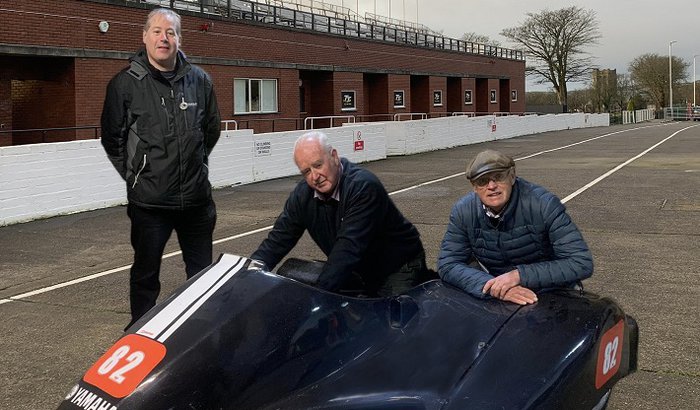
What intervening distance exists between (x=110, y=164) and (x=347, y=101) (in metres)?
20.0

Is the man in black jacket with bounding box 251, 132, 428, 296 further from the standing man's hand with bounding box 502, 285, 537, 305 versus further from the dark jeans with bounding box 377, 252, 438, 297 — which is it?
the standing man's hand with bounding box 502, 285, 537, 305

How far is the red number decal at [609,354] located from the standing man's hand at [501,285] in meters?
0.41

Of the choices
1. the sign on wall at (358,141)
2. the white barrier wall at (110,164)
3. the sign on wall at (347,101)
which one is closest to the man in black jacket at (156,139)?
the white barrier wall at (110,164)

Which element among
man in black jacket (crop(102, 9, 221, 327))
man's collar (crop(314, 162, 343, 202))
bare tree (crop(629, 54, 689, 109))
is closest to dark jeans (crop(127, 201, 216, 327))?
man in black jacket (crop(102, 9, 221, 327))

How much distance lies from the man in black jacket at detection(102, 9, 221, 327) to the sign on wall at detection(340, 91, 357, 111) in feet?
91.4

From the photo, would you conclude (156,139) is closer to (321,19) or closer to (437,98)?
(321,19)

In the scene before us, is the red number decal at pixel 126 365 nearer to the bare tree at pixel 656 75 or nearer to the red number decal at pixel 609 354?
the red number decal at pixel 609 354

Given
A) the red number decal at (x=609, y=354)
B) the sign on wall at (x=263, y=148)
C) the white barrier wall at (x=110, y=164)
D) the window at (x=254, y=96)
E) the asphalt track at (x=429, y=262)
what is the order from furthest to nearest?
1. the window at (x=254, y=96)
2. the sign on wall at (x=263, y=148)
3. the white barrier wall at (x=110, y=164)
4. the asphalt track at (x=429, y=262)
5. the red number decal at (x=609, y=354)

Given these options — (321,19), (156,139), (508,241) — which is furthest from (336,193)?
(321,19)

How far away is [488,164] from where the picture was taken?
3.18m

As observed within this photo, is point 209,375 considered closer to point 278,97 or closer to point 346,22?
point 278,97

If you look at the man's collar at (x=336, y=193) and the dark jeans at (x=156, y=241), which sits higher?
the man's collar at (x=336, y=193)

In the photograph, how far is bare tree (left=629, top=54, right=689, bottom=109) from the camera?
8619 centimetres

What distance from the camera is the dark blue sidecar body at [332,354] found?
7.59ft
